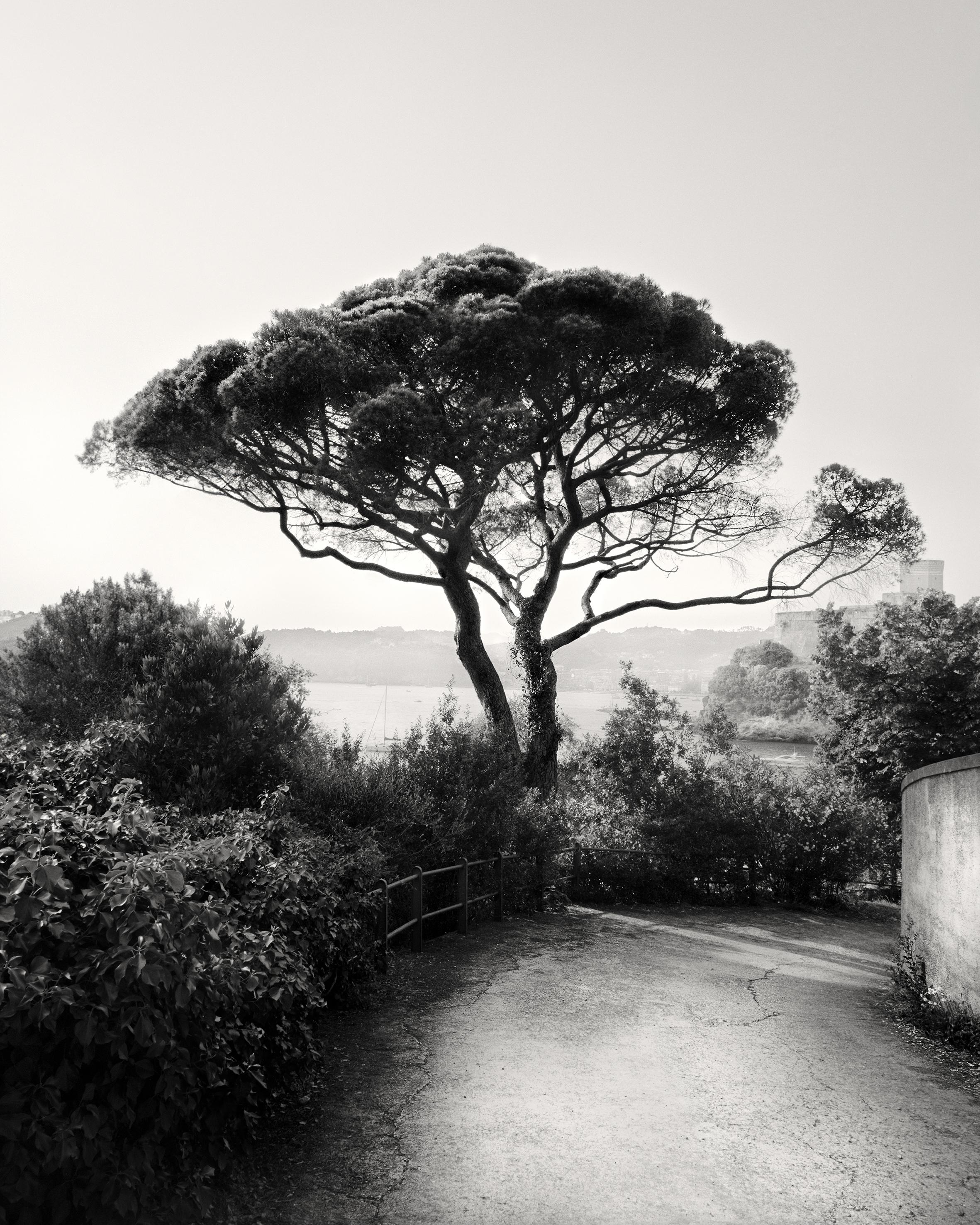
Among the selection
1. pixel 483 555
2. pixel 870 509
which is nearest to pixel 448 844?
pixel 483 555

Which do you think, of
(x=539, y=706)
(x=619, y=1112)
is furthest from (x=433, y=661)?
(x=619, y=1112)

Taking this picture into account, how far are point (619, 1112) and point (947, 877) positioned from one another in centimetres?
331

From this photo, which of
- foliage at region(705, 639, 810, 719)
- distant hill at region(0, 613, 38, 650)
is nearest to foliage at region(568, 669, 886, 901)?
distant hill at region(0, 613, 38, 650)

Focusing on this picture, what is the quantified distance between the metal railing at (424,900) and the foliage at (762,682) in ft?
72.3

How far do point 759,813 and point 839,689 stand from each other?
6.81m

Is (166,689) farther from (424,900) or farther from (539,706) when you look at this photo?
(539,706)

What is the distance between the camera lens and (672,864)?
13.4 m

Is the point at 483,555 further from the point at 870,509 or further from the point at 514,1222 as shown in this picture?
the point at 514,1222

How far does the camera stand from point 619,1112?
4168 mm

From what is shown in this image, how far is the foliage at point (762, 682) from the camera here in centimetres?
3350

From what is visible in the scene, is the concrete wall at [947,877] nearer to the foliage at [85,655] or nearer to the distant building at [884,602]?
the foliage at [85,655]

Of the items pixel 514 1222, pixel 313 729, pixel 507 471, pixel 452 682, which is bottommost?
pixel 514 1222

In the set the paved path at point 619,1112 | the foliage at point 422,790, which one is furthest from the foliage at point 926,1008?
the foliage at point 422,790

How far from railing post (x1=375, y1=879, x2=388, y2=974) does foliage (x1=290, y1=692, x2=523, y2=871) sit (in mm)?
825
